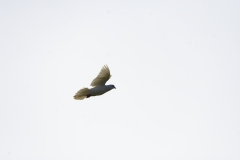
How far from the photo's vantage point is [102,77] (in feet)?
85.7

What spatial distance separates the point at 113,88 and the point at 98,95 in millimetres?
909

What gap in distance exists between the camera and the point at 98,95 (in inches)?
1020

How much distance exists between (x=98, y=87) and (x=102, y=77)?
2.00 ft

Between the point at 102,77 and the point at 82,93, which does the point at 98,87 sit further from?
the point at 82,93

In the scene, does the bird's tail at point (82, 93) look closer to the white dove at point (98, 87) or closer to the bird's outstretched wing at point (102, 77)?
the white dove at point (98, 87)

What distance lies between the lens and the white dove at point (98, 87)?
83.5 feet

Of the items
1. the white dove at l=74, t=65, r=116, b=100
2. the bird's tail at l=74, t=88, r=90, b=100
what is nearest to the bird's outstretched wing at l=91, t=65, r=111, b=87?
the white dove at l=74, t=65, r=116, b=100

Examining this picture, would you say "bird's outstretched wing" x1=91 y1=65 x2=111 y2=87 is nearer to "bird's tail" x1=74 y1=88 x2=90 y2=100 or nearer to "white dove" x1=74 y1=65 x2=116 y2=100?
"white dove" x1=74 y1=65 x2=116 y2=100

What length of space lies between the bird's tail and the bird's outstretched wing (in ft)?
2.99

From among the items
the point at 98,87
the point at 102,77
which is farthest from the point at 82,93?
the point at 102,77

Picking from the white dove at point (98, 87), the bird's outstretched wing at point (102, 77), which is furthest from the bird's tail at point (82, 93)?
the bird's outstretched wing at point (102, 77)

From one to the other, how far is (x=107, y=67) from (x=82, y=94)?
6.95 ft

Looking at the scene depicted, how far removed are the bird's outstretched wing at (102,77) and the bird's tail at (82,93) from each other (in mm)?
912

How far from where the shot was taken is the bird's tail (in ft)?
83.1
